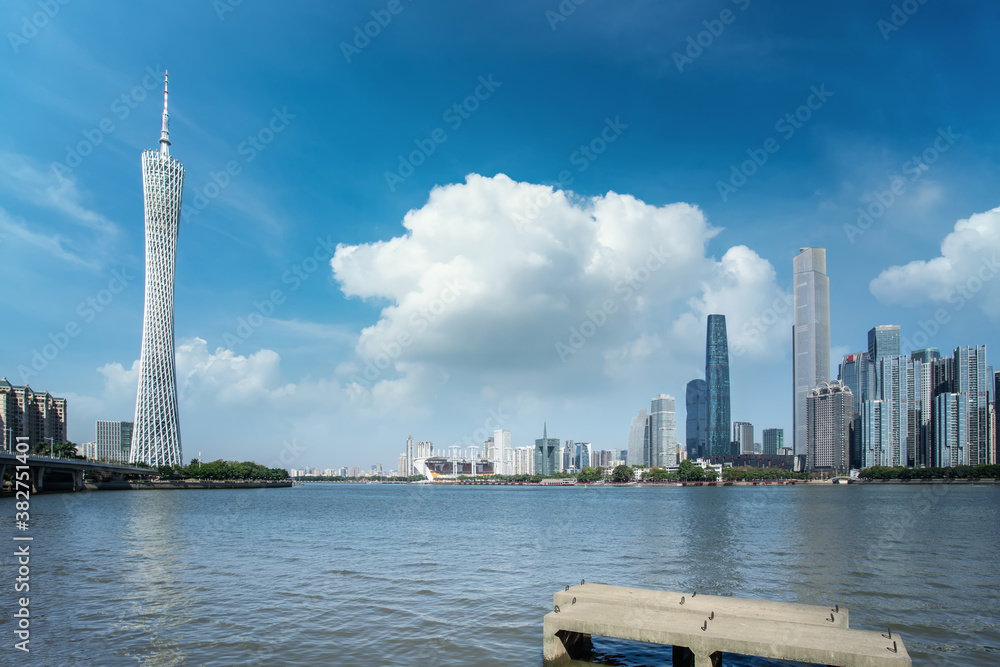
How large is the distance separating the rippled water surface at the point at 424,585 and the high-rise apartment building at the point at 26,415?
14380 centimetres

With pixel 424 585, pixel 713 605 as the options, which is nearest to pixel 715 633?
pixel 713 605

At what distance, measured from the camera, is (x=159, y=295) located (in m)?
129

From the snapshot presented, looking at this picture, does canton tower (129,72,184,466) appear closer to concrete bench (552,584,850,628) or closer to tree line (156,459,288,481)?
tree line (156,459,288,481)

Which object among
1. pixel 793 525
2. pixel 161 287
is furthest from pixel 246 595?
pixel 161 287

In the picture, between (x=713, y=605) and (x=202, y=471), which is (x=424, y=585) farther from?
(x=202, y=471)

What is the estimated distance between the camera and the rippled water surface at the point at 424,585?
16703 millimetres

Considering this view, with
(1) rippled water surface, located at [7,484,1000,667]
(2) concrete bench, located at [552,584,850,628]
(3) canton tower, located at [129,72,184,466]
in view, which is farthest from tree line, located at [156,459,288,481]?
(2) concrete bench, located at [552,584,850,628]

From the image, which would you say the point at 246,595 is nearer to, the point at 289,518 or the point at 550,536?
→ the point at 550,536

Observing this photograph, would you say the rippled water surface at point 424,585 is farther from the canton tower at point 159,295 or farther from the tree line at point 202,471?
the tree line at point 202,471

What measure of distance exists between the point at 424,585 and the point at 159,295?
4868 inches

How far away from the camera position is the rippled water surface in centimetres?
1670

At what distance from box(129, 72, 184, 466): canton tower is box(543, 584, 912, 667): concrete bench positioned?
133 m

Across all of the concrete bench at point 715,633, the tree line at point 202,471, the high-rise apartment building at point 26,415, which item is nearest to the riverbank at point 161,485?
the tree line at point 202,471

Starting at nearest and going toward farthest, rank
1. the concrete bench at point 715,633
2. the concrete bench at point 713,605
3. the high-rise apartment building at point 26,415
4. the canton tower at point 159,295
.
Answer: the concrete bench at point 715,633 → the concrete bench at point 713,605 → the canton tower at point 159,295 → the high-rise apartment building at point 26,415
